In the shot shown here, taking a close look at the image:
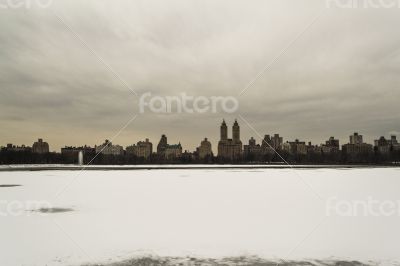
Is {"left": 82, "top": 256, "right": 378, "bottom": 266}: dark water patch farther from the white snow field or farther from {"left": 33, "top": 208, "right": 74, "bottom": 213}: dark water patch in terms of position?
{"left": 33, "top": 208, "right": 74, "bottom": 213}: dark water patch

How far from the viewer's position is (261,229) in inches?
516

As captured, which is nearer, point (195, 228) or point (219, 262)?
point (219, 262)

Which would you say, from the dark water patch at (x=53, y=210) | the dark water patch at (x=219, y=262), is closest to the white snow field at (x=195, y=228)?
the dark water patch at (x=53, y=210)

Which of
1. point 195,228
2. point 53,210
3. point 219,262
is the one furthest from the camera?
point 53,210

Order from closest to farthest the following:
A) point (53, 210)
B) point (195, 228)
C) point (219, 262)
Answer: point (219, 262), point (195, 228), point (53, 210)

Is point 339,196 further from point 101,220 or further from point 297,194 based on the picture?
point 101,220

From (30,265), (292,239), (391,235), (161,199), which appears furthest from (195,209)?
(30,265)

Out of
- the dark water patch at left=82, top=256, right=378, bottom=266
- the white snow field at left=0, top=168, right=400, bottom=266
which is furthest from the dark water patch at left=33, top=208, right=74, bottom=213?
the dark water patch at left=82, top=256, right=378, bottom=266

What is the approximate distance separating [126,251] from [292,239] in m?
4.97

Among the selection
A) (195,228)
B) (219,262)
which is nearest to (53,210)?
(195,228)

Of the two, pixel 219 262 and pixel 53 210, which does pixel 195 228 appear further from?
pixel 53 210

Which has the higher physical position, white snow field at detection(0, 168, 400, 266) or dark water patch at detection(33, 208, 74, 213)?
dark water patch at detection(33, 208, 74, 213)

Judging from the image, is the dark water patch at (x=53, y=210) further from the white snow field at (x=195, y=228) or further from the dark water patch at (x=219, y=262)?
the dark water patch at (x=219, y=262)

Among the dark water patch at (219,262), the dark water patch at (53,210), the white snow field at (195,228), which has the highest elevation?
the dark water patch at (53,210)
